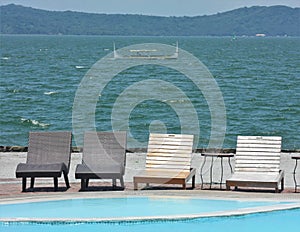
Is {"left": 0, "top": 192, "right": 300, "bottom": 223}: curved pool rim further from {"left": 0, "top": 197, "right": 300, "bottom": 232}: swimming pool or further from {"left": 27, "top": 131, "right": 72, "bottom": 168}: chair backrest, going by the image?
{"left": 27, "top": 131, "right": 72, "bottom": 168}: chair backrest

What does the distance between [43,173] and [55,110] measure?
81.0ft

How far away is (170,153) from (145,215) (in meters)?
1.56

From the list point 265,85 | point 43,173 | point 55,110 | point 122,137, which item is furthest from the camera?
point 265,85

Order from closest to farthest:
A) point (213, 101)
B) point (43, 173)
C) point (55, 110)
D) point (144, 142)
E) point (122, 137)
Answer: point (43, 173), point (122, 137), point (144, 142), point (55, 110), point (213, 101)

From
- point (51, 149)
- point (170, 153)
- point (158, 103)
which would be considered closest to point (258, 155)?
point (170, 153)

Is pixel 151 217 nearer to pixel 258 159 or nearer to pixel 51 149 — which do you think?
pixel 258 159

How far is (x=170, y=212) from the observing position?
9141mm

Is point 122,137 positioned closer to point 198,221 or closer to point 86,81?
point 198,221

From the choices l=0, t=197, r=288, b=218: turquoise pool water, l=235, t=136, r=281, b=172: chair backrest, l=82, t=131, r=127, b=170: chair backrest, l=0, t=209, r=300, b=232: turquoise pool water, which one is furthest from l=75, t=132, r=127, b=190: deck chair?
l=235, t=136, r=281, b=172: chair backrest

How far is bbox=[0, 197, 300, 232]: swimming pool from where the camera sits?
28.2 feet

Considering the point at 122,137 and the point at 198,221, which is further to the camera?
the point at 122,137

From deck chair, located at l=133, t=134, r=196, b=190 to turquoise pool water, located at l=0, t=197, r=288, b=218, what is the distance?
0.48 metres

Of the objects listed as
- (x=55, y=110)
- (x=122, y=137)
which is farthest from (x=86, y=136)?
(x=55, y=110)

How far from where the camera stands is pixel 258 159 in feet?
33.4
